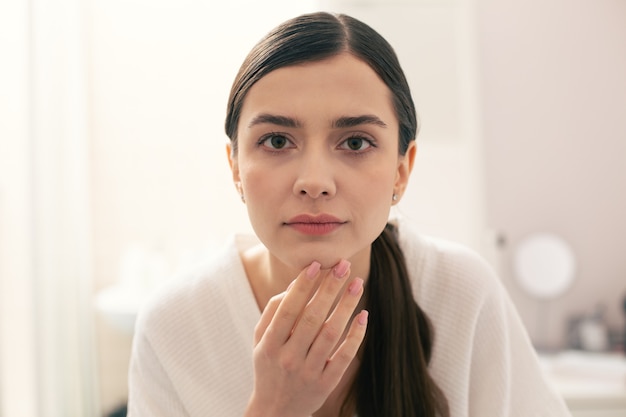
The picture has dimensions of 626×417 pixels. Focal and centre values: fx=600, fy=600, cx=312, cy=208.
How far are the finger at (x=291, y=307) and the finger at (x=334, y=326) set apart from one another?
0.13 feet

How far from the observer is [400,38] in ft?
7.16

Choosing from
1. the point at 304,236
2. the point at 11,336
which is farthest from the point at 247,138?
the point at 11,336

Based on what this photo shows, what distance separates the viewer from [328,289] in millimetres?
778

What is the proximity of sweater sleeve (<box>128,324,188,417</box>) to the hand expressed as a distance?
0.25 meters

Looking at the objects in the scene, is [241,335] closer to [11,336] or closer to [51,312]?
[51,312]

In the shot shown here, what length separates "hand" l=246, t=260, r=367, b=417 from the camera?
0.78m

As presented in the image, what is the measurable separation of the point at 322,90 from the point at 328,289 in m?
0.26

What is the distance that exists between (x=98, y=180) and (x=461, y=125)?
164 cm

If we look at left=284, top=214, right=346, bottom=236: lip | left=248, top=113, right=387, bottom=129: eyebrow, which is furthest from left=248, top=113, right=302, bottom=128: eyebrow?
left=284, top=214, right=346, bottom=236: lip

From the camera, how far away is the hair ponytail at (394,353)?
1002 millimetres

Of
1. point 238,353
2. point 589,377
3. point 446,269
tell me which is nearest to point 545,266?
point 589,377

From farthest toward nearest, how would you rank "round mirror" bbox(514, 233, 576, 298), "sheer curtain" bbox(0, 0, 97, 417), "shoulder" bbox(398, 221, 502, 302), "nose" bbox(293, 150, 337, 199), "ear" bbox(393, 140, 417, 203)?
"round mirror" bbox(514, 233, 576, 298), "sheer curtain" bbox(0, 0, 97, 417), "shoulder" bbox(398, 221, 502, 302), "ear" bbox(393, 140, 417, 203), "nose" bbox(293, 150, 337, 199)

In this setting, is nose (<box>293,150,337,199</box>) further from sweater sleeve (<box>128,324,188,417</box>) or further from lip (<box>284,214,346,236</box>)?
sweater sleeve (<box>128,324,188,417</box>)

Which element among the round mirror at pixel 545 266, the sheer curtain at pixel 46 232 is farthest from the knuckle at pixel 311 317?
the round mirror at pixel 545 266
